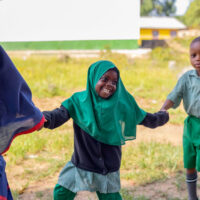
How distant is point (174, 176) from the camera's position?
3.58 metres

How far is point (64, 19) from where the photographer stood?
13.9ft

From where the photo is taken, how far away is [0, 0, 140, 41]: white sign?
3.90 meters

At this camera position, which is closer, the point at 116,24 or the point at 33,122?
the point at 33,122

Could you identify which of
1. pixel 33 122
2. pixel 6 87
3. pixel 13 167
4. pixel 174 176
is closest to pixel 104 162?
pixel 33 122

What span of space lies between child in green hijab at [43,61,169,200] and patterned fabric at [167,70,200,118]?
553 mm

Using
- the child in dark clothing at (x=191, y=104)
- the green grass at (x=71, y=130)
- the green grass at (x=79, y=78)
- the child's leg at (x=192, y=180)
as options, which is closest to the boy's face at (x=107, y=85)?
the child in dark clothing at (x=191, y=104)

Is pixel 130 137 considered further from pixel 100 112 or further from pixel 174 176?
pixel 174 176

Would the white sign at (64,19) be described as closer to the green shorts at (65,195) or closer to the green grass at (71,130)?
the green grass at (71,130)

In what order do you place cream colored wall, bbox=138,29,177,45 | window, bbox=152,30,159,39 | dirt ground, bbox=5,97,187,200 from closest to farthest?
dirt ground, bbox=5,97,187,200, cream colored wall, bbox=138,29,177,45, window, bbox=152,30,159,39

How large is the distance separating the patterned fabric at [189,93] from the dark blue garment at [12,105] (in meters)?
1.46

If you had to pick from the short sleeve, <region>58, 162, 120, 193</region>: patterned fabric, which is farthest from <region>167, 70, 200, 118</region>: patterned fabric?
<region>58, 162, 120, 193</region>: patterned fabric

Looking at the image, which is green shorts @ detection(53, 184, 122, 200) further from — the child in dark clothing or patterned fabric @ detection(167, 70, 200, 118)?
patterned fabric @ detection(167, 70, 200, 118)

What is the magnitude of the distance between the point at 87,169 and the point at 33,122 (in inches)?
31.9

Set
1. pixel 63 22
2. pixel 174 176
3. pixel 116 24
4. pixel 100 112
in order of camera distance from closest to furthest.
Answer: pixel 100 112 < pixel 174 176 < pixel 116 24 < pixel 63 22
